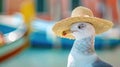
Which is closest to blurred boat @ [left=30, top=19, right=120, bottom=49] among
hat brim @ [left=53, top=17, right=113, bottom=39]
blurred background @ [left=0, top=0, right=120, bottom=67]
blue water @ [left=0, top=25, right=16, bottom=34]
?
blurred background @ [left=0, top=0, right=120, bottom=67]

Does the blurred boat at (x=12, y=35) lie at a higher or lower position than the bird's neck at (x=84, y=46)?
lower

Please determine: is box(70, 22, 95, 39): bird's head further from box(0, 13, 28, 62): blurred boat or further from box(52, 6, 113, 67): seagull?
box(0, 13, 28, 62): blurred boat

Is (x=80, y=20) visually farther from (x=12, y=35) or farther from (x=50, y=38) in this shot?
(x=50, y=38)

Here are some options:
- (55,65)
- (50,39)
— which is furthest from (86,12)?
(50,39)

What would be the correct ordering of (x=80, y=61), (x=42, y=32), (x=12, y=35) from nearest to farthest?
1. (x=80, y=61)
2. (x=12, y=35)
3. (x=42, y=32)

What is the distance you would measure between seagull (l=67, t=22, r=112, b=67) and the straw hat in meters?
0.01

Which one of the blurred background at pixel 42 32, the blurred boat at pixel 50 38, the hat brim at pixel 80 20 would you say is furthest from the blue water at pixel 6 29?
the hat brim at pixel 80 20

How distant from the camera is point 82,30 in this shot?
0.72 meters

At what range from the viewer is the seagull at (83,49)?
70 centimetres

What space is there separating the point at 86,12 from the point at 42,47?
1920mm

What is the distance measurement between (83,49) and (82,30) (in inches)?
1.5

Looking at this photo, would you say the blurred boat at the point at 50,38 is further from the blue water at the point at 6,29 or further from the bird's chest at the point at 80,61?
the bird's chest at the point at 80,61

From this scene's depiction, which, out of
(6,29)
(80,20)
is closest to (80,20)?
(80,20)

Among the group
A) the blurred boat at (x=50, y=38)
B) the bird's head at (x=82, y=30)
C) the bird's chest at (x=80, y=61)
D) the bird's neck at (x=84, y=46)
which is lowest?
the blurred boat at (x=50, y=38)
